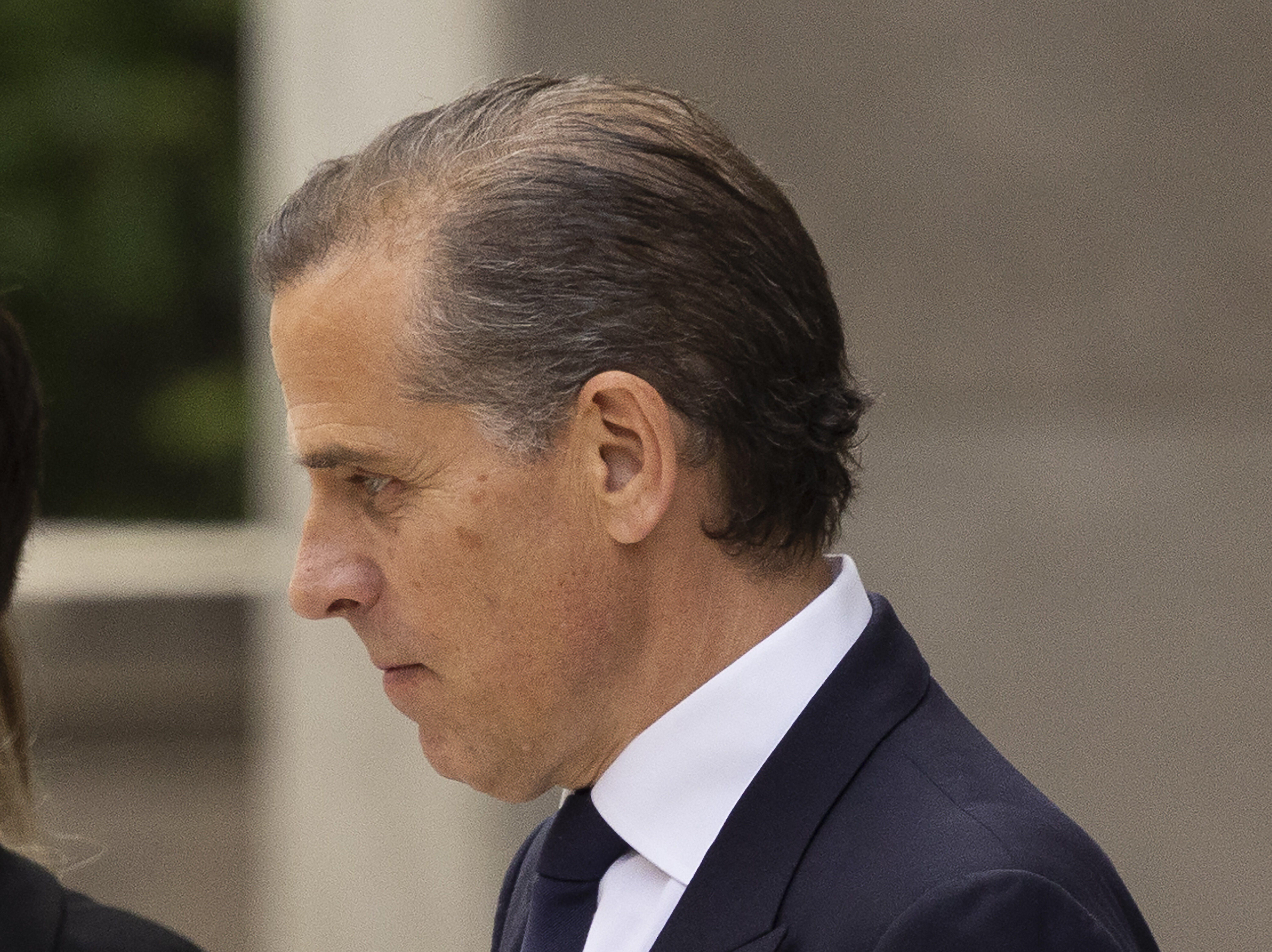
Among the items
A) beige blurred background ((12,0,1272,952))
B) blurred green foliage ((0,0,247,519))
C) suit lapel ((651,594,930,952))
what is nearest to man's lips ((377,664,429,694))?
suit lapel ((651,594,930,952))

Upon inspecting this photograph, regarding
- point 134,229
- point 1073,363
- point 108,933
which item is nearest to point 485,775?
point 108,933

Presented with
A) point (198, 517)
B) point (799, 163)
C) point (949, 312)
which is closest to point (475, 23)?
point (799, 163)

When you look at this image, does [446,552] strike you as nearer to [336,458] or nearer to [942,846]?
[336,458]

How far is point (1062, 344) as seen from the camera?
126 inches

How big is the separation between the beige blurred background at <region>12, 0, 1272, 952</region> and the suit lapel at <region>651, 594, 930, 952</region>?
1.61m

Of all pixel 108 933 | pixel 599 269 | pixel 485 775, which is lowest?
pixel 108 933

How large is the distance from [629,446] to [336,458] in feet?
0.87

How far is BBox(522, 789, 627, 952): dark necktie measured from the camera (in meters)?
1.73

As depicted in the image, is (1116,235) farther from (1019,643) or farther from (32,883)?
(32,883)

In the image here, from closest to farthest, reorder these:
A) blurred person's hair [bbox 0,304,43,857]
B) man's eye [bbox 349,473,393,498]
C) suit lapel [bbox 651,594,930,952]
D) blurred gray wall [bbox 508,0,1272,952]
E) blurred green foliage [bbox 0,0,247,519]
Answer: suit lapel [bbox 651,594,930,952]
man's eye [bbox 349,473,393,498]
blurred person's hair [bbox 0,304,43,857]
blurred gray wall [bbox 508,0,1272,952]
blurred green foliage [bbox 0,0,247,519]

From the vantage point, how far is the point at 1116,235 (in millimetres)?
3154

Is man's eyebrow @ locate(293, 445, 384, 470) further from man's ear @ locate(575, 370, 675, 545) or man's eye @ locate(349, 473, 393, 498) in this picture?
man's ear @ locate(575, 370, 675, 545)

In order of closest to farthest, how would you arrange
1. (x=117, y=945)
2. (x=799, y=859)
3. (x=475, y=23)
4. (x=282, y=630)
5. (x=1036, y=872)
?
(x=1036, y=872) < (x=799, y=859) < (x=117, y=945) < (x=475, y=23) < (x=282, y=630)

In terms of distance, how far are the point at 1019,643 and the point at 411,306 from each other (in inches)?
74.7
